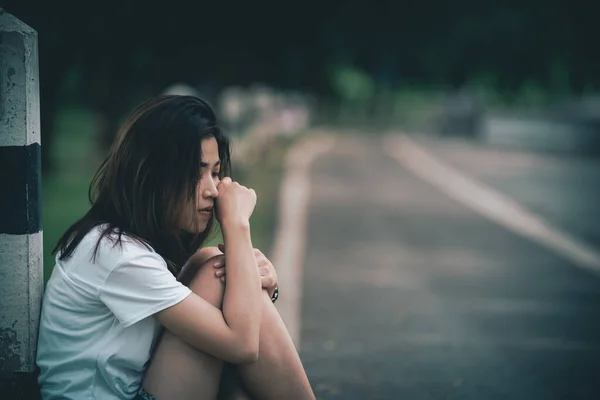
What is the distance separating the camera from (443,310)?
23.1 feet

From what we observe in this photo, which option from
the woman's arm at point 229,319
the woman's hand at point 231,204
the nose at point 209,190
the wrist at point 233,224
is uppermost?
the nose at point 209,190

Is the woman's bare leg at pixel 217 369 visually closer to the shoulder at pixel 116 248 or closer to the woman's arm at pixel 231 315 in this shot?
the woman's arm at pixel 231 315

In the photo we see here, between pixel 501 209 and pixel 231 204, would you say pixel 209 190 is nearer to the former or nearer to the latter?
pixel 231 204

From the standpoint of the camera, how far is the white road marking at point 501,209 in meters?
→ 9.96

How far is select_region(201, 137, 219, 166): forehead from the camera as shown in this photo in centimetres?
293

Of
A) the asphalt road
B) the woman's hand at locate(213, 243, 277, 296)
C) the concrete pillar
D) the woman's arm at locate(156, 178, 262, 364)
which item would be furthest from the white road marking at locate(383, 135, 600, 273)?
the concrete pillar

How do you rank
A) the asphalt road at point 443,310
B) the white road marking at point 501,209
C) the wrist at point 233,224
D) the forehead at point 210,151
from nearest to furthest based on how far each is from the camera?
the forehead at point 210,151 < the wrist at point 233,224 < the asphalt road at point 443,310 < the white road marking at point 501,209

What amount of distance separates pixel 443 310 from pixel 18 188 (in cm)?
483

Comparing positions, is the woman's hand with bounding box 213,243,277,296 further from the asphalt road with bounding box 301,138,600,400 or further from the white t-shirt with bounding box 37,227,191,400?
the asphalt road with bounding box 301,138,600,400

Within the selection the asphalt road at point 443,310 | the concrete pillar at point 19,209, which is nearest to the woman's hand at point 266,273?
the concrete pillar at point 19,209

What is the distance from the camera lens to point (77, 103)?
63625 mm

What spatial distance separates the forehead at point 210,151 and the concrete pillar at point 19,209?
0.55 m

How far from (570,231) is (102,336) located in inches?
387

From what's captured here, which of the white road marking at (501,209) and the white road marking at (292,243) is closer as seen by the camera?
the white road marking at (292,243)
